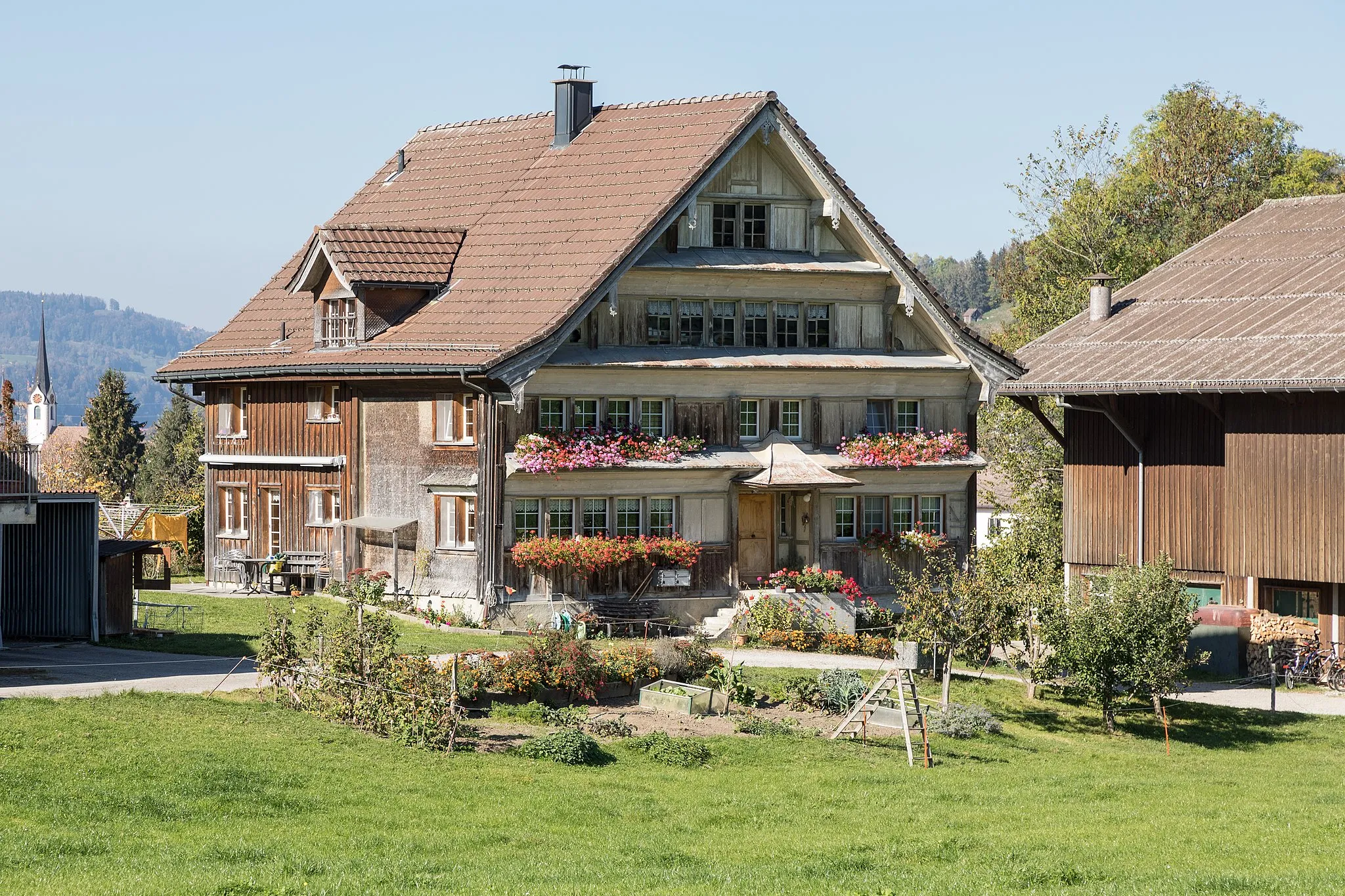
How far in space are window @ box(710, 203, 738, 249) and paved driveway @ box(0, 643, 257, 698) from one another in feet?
49.3

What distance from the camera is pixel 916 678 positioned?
103 ft

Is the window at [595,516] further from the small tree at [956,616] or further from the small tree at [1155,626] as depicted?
the small tree at [1155,626]

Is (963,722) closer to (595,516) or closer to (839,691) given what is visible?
(839,691)

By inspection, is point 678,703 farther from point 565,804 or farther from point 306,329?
point 306,329

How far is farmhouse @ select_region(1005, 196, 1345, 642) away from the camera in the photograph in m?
34.2

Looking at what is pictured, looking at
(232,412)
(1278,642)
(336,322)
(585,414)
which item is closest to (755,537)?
(585,414)

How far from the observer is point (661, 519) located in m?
37.9

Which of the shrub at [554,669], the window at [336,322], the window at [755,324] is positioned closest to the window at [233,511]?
the window at [336,322]

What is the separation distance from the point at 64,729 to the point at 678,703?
9.07 m

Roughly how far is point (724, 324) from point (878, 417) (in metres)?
4.46

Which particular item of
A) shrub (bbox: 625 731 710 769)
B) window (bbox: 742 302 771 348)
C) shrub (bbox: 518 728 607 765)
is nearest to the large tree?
window (bbox: 742 302 771 348)

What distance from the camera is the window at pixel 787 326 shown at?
130ft

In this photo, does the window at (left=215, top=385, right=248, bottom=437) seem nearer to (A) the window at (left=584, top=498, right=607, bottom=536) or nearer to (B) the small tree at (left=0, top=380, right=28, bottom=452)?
(A) the window at (left=584, top=498, right=607, bottom=536)

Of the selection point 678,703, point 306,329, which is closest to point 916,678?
point 678,703
